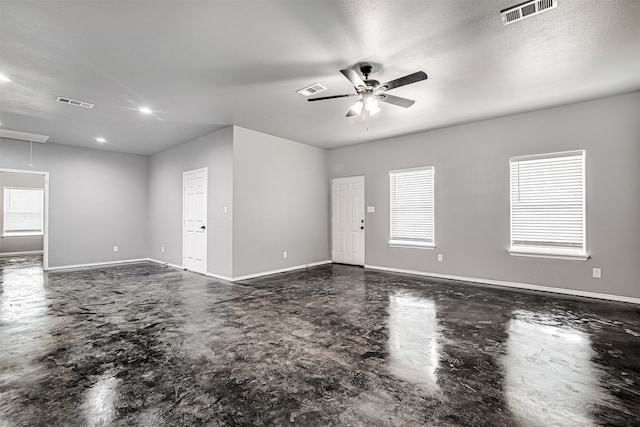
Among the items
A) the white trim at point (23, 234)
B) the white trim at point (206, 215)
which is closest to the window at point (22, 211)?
the white trim at point (23, 234)

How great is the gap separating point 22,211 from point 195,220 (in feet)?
23.5

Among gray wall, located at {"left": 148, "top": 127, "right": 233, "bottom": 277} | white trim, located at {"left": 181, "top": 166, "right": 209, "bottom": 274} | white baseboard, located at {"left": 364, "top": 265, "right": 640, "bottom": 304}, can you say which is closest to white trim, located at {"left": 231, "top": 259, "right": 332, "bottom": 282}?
gray wall, located at {"left": 148, "top": 127, "right": 233, "bottom": 277}

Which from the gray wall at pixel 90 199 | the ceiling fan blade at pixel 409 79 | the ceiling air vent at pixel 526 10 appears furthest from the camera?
the gray wall at pixel 90 199

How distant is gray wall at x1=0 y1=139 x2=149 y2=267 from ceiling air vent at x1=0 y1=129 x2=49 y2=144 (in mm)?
262

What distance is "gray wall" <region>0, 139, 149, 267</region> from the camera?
678 centimetres

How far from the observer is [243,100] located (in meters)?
4.32

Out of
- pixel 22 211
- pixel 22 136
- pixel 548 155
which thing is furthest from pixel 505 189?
pixel 22 211

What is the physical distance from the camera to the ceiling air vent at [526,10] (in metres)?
2.35

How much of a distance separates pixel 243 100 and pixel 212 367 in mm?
3373

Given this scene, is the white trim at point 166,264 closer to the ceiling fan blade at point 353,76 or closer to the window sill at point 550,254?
the ceiling fan blade at point 353,76

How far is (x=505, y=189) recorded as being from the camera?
5129 mm

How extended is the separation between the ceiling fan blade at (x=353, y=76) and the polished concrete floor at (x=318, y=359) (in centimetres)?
256

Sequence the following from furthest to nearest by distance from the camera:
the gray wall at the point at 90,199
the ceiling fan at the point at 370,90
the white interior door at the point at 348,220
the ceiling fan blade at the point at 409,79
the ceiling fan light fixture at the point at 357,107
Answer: the white interior door at the point at 348,220 < the gray wall at the point at 90,199 < the ceiling fan light fixture at the point at 357,107 < the ceiling fan at the point at 370,90 < the ceiling fan blade at the point at 409,79

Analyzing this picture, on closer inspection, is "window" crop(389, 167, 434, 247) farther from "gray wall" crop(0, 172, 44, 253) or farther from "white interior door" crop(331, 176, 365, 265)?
"gray wall" crop(0, 172, 44, 253)
